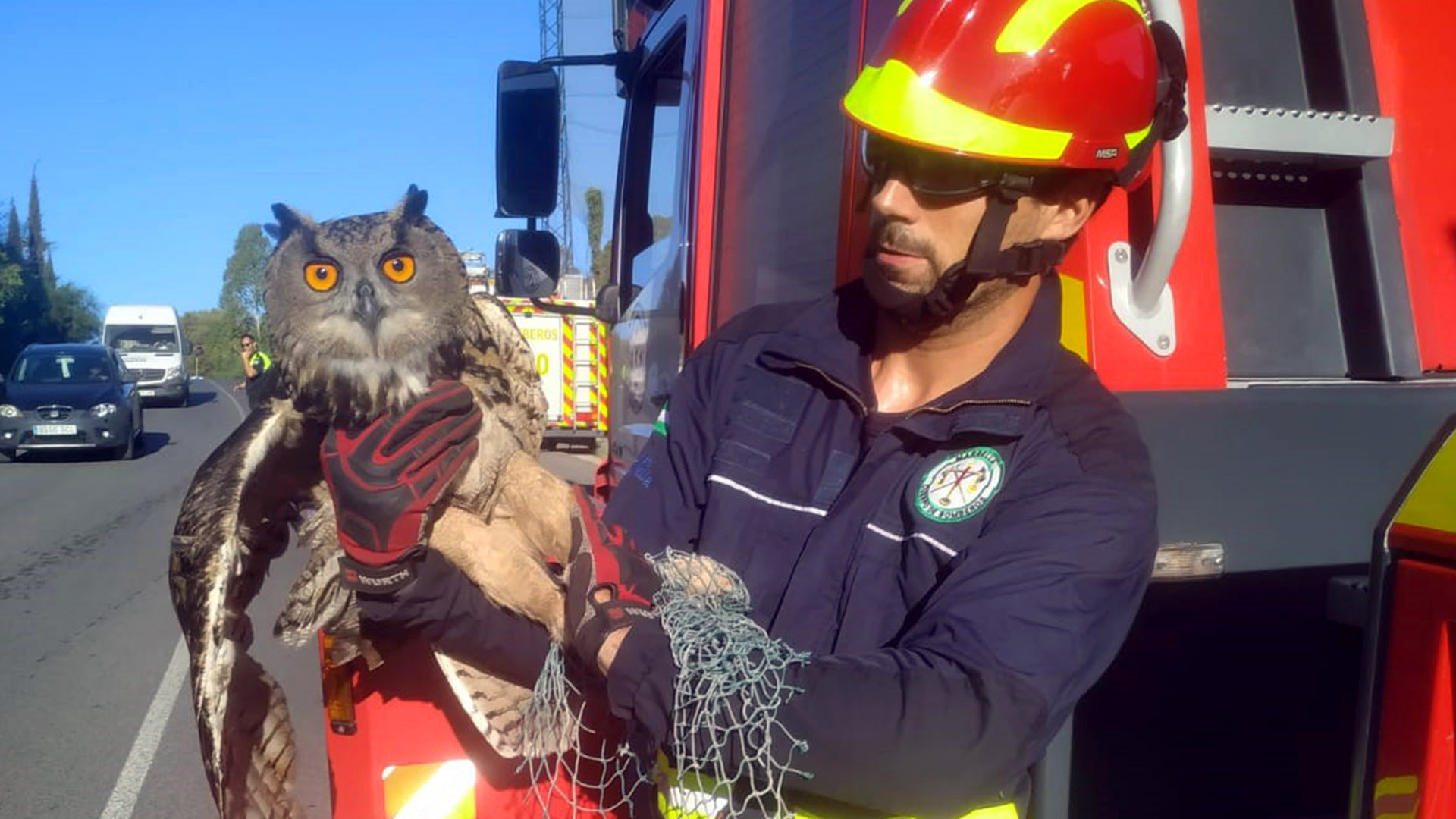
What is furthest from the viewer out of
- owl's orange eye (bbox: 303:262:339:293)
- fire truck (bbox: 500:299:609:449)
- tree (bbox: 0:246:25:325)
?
tree (bbox: 0:246:25:325)

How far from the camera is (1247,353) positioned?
2152mm

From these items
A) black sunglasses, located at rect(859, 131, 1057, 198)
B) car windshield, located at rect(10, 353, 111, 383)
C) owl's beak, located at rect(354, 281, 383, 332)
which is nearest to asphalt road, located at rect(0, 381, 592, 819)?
owl's beak, located at rect(354, 281, 383, 332)

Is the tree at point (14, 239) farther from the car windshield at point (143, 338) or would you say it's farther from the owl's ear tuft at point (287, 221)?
the owl's ear tuft at point (287, 221)

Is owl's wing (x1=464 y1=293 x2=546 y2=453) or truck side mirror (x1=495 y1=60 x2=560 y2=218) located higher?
truck side mirror (x1=495 y1=60 x2=560 y2=218)

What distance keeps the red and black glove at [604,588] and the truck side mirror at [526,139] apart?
1.82 metres

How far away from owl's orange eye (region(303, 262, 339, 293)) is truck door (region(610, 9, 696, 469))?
902 mm

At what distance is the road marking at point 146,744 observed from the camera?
4645mm

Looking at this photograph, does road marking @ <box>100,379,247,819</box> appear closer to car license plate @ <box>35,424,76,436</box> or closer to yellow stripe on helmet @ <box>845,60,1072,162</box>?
yellow stripe on helmet @ <box>845,60,1072,162</box>

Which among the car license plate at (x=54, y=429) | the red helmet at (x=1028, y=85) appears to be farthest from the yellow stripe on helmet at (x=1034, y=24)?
the car license plate at (x=54, y=429)

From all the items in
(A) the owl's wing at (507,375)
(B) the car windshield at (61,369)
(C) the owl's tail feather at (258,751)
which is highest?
(A) the owl's wing at (507,375)

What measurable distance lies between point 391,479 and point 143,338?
36.9 m

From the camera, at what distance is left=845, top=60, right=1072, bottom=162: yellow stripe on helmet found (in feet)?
5.11

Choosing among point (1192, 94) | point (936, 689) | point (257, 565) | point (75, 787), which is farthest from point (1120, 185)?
point (75, 787)

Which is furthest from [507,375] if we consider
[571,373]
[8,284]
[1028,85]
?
[8,284]
